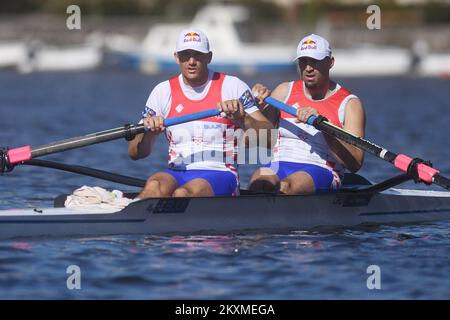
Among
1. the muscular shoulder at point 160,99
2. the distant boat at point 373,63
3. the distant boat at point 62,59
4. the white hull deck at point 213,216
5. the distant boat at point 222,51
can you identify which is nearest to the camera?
the white hull deck at point 213,216

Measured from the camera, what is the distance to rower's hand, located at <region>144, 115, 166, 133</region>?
10875 millimetres

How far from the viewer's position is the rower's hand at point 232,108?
10766 mm

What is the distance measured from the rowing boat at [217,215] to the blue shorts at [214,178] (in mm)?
198

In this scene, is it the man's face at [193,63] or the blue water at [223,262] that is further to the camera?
the man's face at [193,63]

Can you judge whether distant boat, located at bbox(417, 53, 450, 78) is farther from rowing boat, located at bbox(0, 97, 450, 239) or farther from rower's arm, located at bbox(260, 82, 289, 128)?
rower's arm, located at bbox(260, 82, 289, 128)

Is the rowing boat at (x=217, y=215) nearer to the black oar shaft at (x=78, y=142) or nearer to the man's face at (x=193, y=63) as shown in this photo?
the black oar shaft at (x=78, y=142)

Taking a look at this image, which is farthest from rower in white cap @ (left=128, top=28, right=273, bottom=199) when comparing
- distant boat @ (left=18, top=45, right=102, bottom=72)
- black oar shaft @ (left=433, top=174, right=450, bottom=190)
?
distant boat @ (left=18, top=45, right=102, bottom=72)

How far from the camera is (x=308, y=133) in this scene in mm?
11781

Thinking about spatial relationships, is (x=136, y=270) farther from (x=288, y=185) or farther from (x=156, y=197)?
(x=288, y=185)

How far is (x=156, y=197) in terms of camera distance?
10.7m

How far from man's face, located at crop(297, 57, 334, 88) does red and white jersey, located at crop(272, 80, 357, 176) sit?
25 centimetres

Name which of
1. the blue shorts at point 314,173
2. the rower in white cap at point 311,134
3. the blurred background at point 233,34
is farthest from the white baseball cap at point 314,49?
the blurred background at point 233,34

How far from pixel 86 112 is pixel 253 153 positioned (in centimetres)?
2055

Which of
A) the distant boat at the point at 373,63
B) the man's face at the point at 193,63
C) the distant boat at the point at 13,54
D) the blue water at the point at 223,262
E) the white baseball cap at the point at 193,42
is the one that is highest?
the distant boat at the point at 13,54
